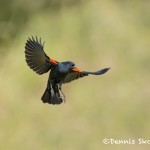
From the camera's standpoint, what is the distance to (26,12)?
12.5 feet

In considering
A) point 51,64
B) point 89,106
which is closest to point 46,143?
point 89,106

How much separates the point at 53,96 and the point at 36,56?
0.16m

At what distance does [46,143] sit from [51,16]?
100 cm

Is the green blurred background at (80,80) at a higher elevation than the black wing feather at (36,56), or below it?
higher

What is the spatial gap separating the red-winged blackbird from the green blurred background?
1740 millimetres

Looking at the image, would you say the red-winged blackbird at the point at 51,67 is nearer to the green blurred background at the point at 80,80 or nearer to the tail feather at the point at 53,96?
the tail feather at the point at 53,96

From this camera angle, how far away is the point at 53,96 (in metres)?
1.55

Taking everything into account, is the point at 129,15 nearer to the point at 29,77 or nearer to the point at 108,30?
the point at 108,30

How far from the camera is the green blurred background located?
335cm

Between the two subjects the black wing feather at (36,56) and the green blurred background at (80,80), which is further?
the green blurred background at (80,80)

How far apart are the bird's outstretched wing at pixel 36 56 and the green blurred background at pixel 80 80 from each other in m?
1.83

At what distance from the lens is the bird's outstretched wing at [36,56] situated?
1433 mm

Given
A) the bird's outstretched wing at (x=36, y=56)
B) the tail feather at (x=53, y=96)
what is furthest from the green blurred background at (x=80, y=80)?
the bird's outstretched wing at (x=36, y=56)

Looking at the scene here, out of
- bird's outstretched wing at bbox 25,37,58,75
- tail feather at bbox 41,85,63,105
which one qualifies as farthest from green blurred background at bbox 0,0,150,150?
bird's outstretched wing at bbox 25,37,58,75
